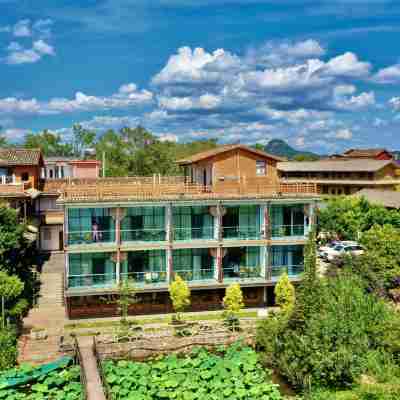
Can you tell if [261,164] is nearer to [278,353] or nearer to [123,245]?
[123,245]

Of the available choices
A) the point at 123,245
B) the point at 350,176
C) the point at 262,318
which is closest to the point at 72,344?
the point at 123,245

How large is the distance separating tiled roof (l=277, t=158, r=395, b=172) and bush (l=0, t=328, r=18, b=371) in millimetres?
58231

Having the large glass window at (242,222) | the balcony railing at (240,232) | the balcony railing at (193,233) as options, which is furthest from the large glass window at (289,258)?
the balcony railing at (193,233)

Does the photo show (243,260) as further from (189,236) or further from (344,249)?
(344,249)

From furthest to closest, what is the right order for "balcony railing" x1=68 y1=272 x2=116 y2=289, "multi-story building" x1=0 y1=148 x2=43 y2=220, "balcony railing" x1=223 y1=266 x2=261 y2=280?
1. "multi-story building" x1=0 y1=148 x2=43 y2=220
2. "balcony railing" x1=223 y1=266 x2=261 y2=280
3. "balcony railing" x1=68 y1=272 x2=116 y2=289

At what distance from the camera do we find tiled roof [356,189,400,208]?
6012cm

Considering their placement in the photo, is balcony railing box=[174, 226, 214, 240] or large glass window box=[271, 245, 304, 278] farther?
large glass window box=[271, 245, 304, 278]

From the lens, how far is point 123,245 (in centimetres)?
3638

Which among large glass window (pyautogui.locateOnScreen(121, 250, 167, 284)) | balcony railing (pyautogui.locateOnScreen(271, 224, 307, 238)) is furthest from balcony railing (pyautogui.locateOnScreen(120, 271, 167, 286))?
balcony railing (pyautogui.locateOnScreen(271, 224, 307, 238))

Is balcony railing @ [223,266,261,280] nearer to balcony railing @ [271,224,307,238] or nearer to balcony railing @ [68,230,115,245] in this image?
balcony railing @ [271,224,307,238]

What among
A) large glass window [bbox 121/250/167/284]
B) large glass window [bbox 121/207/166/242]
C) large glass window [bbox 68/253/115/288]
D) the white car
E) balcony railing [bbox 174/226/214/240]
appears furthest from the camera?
the white car

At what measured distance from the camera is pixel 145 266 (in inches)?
1487

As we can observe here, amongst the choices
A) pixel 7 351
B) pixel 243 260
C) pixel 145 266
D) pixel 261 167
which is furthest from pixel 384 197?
pixel 7 351

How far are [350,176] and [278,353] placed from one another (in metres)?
52.5
